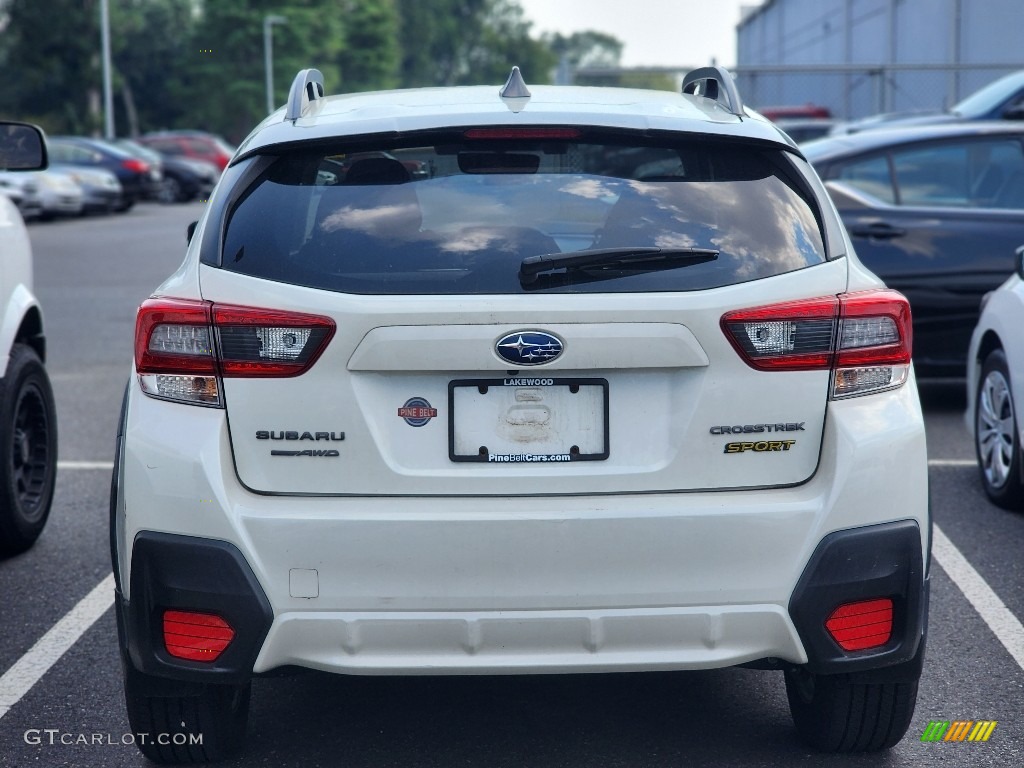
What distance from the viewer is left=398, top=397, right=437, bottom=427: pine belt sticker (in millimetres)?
3131

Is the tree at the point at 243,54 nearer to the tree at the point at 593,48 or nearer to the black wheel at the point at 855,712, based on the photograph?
the black wheel at the point at 855,712

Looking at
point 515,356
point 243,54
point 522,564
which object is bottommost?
point 522,564

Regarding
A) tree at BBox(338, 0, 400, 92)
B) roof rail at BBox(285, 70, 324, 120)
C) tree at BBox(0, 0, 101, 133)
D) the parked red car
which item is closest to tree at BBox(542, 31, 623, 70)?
tree at BBox(338, 0, 400, 92)

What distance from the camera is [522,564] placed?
311cm

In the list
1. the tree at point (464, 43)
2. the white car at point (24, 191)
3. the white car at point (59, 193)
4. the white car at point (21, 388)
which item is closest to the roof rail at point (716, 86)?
the white car at point (21, 388)

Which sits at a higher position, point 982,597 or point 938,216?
point 938,216

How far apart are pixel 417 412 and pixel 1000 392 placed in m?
4.00

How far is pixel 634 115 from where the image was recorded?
135 inches

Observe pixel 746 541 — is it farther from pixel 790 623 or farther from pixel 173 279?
pixel 173 279

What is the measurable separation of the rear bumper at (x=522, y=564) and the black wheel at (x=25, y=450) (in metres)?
2.48

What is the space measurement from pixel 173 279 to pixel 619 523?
1232 mm

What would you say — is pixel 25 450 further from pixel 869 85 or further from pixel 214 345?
pixel 869 85

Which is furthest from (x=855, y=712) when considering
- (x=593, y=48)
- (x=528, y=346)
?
(x=593, y=48)

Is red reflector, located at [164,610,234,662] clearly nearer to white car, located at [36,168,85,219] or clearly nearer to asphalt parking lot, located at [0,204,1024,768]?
asphalt parking lot, located at [0,204,1024,768]
